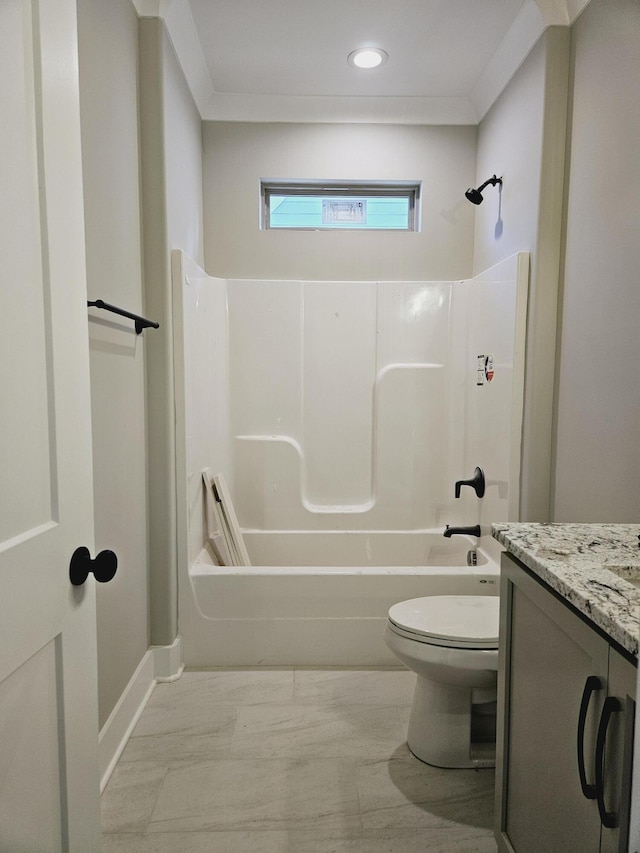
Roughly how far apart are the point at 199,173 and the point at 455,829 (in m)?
3.00

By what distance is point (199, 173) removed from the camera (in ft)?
9.29

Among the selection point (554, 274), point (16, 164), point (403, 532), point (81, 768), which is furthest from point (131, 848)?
point (554, 274)

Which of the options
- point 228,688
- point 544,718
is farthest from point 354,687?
point 544,718

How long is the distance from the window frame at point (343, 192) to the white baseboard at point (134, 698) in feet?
7.39

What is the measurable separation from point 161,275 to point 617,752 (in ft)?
6.59

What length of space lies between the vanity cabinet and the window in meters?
2.36

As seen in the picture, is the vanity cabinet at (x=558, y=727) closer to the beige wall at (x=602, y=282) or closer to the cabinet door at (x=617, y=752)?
the cabinet door at (x=617, y=752)

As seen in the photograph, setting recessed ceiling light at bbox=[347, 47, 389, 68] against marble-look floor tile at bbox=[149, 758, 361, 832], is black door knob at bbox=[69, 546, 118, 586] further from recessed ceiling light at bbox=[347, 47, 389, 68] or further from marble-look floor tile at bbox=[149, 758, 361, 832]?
recessed ceiling light at bbox=[347, 47, 389, 68]

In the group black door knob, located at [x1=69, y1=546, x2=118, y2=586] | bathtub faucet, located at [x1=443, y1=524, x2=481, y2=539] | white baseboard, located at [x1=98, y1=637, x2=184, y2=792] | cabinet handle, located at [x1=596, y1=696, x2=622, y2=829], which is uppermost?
black door knob, located at [x1=69, y1=546, x2=118, y2=586]

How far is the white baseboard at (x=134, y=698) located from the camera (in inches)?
66.1

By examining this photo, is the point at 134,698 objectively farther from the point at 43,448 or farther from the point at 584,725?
the point at 584,725

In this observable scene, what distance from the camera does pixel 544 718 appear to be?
3.42 feet

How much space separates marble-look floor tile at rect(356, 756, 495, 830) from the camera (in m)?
1.52

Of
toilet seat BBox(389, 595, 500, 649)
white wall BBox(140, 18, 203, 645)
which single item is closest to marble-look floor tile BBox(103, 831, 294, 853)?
toilet seat BBox(389, 595, 500, 649)
